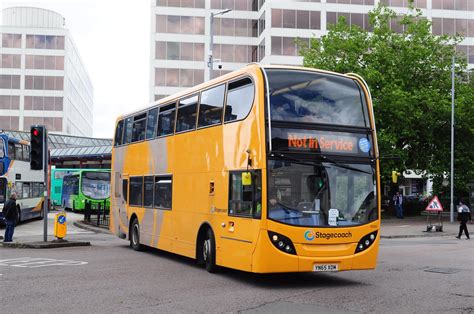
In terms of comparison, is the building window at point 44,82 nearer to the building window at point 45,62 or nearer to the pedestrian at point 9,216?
the building window at point 45,62

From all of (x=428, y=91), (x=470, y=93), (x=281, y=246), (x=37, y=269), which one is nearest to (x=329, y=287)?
(x=281, y=246)

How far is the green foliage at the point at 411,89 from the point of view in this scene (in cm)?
3662

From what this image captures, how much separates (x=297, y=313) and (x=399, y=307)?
5.41 ft

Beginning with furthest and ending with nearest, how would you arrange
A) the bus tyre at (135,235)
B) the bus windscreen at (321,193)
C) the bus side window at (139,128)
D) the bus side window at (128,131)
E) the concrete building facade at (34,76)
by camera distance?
the concrete building facade at (34,76) < the bus side window at (128,131) < the bus tyre at (135,235) < the bus side window at (139,128) < the bus windscreen at (321,193)

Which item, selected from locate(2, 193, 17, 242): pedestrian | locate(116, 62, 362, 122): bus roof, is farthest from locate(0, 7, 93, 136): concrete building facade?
locate(116, 62, 362, 122): bus roof

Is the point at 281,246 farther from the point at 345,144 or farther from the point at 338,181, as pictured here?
the point at 345,144

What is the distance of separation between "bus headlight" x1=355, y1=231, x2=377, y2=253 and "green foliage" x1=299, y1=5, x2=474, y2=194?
2510 cm

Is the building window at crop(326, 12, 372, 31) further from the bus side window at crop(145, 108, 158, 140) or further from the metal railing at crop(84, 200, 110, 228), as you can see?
the bus side window at crop(145, 108, 158, 140)

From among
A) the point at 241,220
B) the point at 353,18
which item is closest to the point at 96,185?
the point at 241,220

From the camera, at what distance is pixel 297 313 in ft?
27.6

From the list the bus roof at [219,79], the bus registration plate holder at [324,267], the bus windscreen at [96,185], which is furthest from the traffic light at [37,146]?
the bus windscreen at [96,185]

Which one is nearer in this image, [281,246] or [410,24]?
[281,246]

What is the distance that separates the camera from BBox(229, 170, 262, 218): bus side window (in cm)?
1081

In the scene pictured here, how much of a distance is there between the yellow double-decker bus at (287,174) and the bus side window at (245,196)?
2cm
